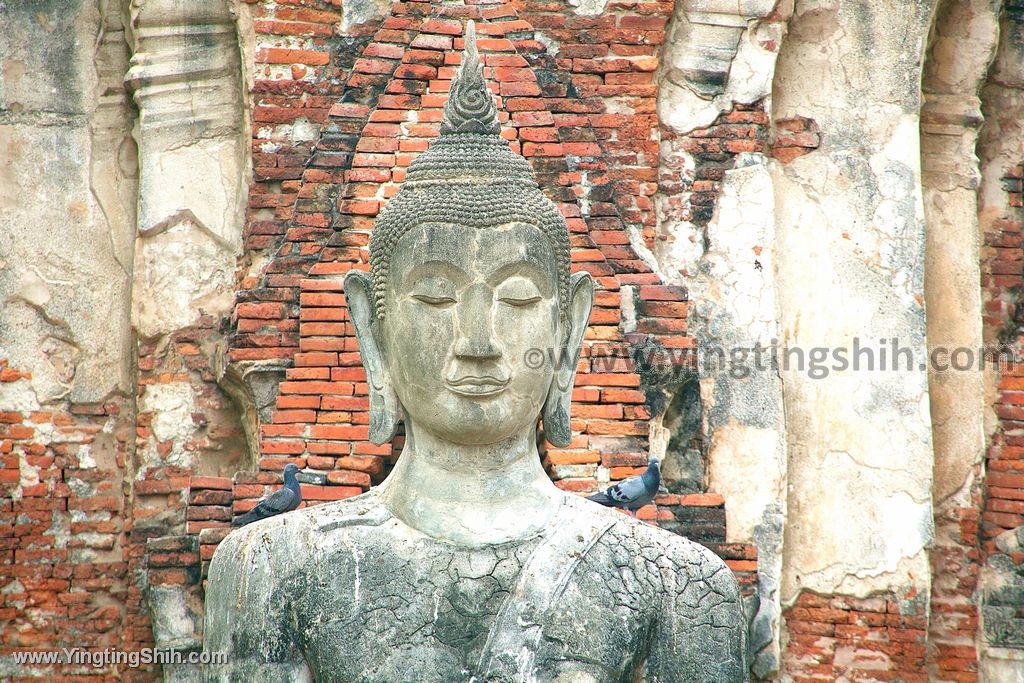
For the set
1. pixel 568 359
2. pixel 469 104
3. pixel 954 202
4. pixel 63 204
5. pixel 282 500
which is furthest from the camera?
pixel 954 202

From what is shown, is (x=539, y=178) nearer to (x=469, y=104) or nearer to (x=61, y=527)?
(x=469, y=104)

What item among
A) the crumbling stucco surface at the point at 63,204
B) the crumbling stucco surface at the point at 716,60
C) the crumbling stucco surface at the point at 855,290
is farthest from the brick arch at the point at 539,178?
the crumbling stucco surface at the point at 63,204

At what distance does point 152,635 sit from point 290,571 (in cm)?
418

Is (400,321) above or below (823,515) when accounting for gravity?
above

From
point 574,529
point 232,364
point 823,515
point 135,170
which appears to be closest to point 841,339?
point 823,515

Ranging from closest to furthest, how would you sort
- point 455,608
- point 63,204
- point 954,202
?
point 455,608
point 63,204
point 954,202

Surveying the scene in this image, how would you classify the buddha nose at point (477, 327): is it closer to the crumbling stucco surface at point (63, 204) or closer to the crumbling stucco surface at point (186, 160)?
the crumbling stucco surface at point (186, 160)

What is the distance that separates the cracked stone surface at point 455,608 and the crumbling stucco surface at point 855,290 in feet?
14.3

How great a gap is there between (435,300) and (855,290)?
15.9 feet

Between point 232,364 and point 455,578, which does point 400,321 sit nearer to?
point 455,578

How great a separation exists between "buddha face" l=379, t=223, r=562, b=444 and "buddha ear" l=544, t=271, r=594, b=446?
21 cm

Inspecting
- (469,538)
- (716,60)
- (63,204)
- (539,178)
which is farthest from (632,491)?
(63,204)

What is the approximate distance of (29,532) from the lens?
959 centimetres

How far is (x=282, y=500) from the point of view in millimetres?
7891
